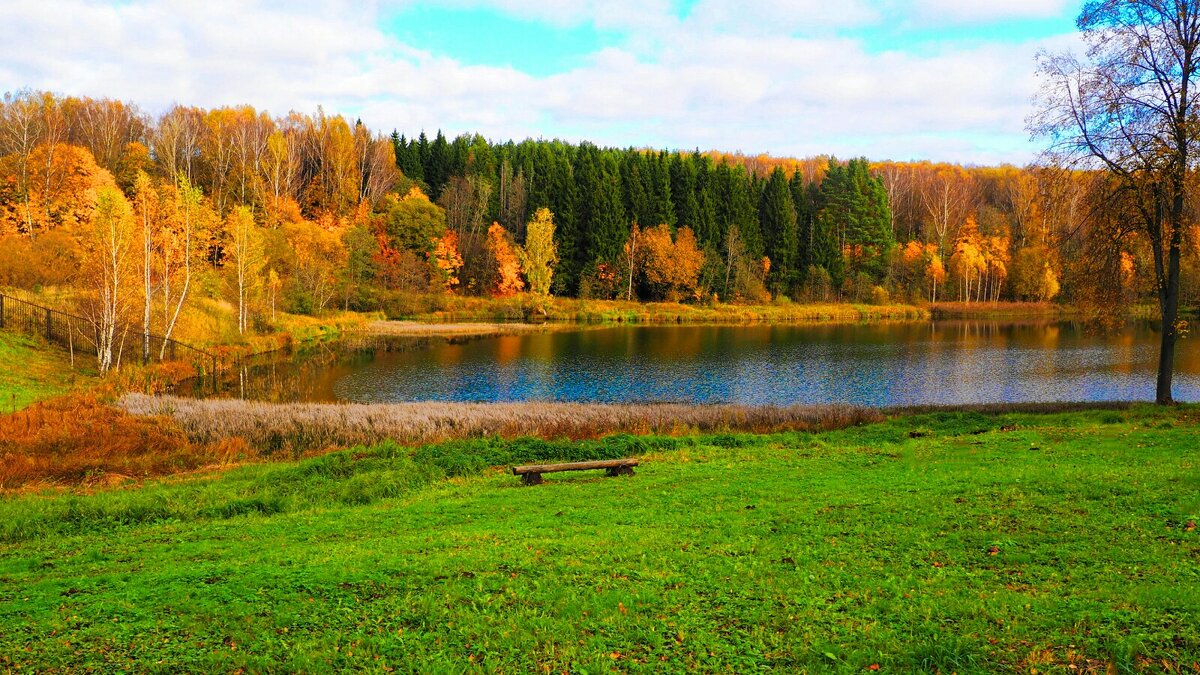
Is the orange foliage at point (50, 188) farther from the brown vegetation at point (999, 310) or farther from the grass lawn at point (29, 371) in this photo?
the brown vegetation at point (999, 310)

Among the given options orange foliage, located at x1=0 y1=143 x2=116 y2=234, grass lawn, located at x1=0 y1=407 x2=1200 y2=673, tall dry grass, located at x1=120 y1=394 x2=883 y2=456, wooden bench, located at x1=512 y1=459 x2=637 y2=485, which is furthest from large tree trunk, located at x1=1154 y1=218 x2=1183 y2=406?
orange foliage, located at x1=0 y1=143 x2=116 y2=234

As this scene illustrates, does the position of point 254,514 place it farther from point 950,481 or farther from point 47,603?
point 950,481

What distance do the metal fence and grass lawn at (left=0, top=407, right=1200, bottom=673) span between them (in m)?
23.4

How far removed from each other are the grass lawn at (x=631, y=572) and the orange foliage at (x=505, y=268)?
243 feet

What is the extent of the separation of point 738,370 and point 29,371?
3378cm

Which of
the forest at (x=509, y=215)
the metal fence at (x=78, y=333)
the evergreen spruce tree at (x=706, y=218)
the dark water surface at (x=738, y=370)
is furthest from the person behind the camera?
the evergreen spruce tree at (x=706, y=218)

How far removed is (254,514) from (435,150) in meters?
109

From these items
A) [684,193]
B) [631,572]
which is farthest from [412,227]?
[631,572]

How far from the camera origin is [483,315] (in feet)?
263

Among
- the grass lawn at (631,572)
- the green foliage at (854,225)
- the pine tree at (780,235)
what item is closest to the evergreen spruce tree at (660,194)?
the pine tree at (780,235)

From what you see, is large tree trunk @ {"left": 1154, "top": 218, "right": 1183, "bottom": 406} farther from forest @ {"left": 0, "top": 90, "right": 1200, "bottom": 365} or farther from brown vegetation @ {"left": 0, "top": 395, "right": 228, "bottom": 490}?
forest @ {"left": 0, "top": 90, "right": 1200, "bottom": 365}

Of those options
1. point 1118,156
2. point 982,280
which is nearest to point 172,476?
point 1118,156

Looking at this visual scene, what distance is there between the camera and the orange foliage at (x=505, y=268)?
285 ft

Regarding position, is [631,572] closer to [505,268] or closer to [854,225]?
[505,268]
